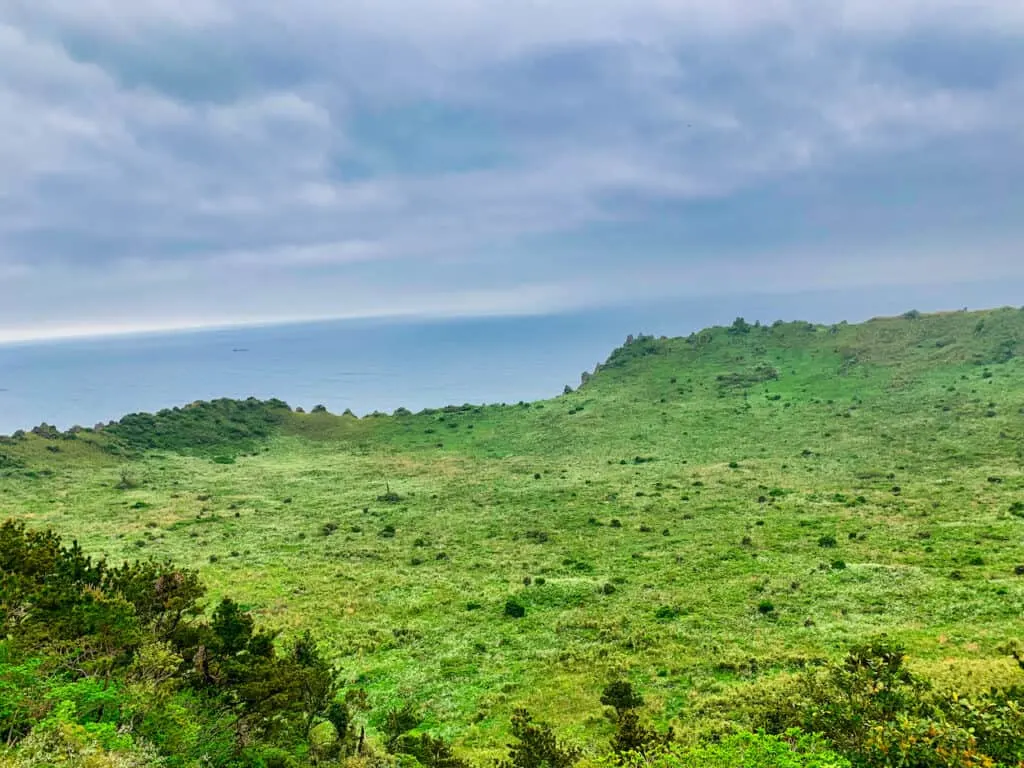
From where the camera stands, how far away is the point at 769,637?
114 ft

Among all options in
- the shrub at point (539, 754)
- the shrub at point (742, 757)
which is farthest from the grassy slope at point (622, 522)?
the shrub at point (742, 757)

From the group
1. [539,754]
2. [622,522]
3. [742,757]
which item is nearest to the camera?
[742,757]

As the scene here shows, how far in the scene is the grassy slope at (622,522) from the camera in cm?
3431

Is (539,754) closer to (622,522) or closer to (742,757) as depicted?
(742,757)

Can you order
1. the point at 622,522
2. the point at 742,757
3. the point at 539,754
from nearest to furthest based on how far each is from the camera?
the point at 742,757, the point at 539,754, the point at 622,522

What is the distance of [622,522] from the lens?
214 ft

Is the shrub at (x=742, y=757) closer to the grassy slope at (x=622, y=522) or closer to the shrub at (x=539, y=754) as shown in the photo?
the shrub at (x=539, y=754)

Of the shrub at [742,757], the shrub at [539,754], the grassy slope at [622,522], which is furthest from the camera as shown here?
the grassy slope at [622,522]

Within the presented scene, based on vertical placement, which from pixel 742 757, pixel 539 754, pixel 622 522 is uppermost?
pixel 742 757

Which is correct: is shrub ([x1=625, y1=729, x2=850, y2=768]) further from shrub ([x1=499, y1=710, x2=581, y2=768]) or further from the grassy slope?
the grassy slope

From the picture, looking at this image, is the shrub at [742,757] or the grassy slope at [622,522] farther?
the grassy slope at [622,522]

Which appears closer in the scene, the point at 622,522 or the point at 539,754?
the point at 539,754

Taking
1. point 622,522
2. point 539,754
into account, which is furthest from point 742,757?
point 622,522

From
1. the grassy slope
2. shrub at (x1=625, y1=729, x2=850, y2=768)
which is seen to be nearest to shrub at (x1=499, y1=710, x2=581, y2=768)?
shrub at (x1=625, y1=729, x2=850, y2=768)
